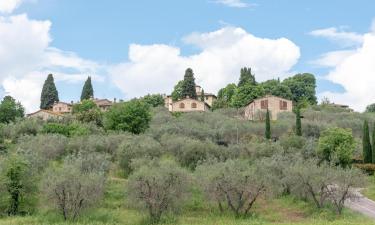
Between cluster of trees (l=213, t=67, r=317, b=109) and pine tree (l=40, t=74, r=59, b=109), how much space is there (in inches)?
1629

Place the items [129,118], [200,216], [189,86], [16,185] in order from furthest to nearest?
1. [189,86]
2. [129,118]
3. [200,216]
4. [16,185]

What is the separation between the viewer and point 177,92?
129750mm

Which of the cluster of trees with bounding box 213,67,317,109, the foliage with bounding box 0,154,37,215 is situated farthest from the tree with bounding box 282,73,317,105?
the foliage with bounding box 0,154,37,215

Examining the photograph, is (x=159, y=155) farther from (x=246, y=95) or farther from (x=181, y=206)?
(x=246, y=95)

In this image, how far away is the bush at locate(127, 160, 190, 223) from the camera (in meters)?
34.4

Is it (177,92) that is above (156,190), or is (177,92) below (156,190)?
above

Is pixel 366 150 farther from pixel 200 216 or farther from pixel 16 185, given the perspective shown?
pixel 16 185

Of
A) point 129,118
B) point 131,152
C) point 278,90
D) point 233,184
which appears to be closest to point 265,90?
point 278,90

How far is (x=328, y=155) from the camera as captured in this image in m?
62.6

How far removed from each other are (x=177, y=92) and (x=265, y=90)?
22.9 metres

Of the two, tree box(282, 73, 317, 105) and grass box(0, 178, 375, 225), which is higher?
tree box(282, 73, 317, 105)

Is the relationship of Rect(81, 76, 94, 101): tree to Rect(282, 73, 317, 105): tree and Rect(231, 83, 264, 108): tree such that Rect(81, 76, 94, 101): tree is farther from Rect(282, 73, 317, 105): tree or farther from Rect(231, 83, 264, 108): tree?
Rect(282, 73, 317, 105): tree

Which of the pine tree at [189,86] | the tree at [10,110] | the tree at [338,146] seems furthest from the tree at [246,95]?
the tree at [338,146]

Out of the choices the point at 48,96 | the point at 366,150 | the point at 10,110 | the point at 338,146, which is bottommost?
the point at 366,150
